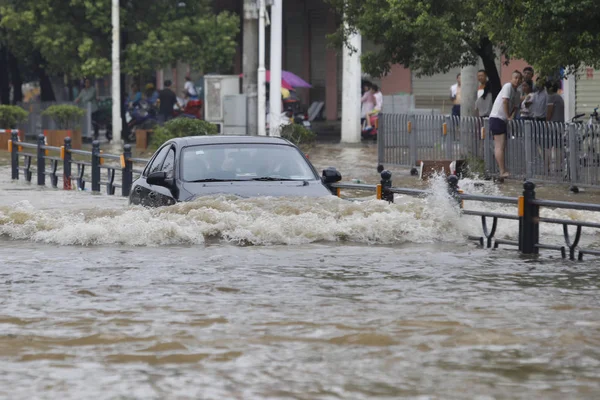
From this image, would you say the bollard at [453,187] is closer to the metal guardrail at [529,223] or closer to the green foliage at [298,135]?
the metal guardrail at [529,223]

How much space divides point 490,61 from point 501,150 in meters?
3.17

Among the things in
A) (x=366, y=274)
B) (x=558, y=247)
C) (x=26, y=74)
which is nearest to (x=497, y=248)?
(x=558, y=247)

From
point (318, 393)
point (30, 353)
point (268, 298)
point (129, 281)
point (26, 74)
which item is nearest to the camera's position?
point (318, 393)

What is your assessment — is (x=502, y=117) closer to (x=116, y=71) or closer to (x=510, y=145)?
(x=510, y=145)

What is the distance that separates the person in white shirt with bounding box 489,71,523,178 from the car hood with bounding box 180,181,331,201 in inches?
343

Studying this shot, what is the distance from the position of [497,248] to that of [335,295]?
3.84 meters

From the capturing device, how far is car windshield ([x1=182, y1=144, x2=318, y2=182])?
49.7ft

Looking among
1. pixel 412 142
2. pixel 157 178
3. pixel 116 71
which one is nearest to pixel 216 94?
pixel 116 71

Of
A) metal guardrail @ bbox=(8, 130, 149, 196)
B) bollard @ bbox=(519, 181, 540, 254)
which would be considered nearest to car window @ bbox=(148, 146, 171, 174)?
metal guardrail @ bbox=(8, 130, 149, 196)

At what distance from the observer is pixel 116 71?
38.8 metres

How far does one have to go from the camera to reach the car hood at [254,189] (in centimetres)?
1468

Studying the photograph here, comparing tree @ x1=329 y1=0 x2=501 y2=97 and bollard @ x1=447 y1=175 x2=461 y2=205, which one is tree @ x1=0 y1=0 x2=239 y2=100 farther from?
bollard @ x1=447 y1=175 x2=461 y2=205

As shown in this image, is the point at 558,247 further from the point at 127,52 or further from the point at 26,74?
the point at 26,74

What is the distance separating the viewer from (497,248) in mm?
14492
